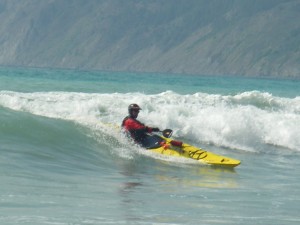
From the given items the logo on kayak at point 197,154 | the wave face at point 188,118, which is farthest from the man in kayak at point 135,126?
the wave face at point 188,118

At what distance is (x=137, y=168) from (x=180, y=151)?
73.5 inches

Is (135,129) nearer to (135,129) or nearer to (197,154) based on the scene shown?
(135,129)

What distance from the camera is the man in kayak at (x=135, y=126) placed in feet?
64.1

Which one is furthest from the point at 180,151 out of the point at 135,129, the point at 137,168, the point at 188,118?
the point at 188,118

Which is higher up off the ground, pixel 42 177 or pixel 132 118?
pixel 132 118

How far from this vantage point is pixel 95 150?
→ 20.1 m

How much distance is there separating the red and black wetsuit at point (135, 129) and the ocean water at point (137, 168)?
30cm

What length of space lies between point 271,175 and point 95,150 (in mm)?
4421

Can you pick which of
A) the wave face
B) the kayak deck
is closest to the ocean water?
the wave face

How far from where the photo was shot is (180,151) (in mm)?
19562

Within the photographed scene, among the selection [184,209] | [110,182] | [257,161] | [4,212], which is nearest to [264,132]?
[257,161]

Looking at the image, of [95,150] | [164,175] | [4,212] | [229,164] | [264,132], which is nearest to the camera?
[4,212]

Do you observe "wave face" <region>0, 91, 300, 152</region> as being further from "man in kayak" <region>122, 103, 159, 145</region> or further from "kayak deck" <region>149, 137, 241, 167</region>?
"kayak deck" <region>149, 137, 241, 167</region>

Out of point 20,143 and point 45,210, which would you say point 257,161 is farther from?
point 45,210
